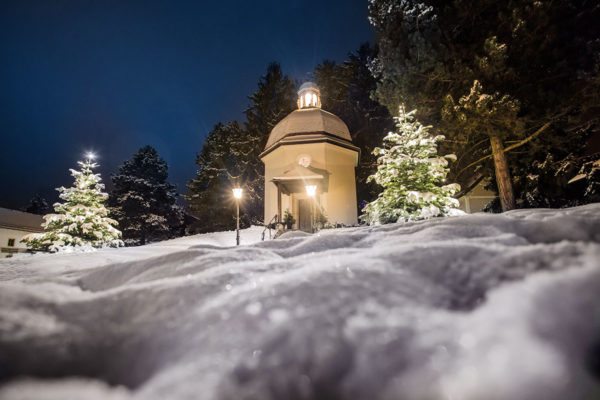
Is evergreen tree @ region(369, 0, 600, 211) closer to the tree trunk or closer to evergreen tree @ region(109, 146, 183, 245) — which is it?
the tree trunk

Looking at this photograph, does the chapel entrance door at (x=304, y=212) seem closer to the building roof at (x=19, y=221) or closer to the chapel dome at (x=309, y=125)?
the chapel dome at (x=309, y=125)

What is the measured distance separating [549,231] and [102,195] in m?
14.9

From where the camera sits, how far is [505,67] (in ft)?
28.6

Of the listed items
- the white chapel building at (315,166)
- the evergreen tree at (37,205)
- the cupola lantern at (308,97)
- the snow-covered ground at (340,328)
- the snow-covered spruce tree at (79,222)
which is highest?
the cupola lantern at (308,97)

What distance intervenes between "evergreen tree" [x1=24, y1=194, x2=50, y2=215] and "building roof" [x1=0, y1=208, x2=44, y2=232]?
19617mm

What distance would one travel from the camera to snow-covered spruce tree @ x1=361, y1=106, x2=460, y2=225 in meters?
8.19

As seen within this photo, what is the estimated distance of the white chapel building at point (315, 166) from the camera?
15.9 metres

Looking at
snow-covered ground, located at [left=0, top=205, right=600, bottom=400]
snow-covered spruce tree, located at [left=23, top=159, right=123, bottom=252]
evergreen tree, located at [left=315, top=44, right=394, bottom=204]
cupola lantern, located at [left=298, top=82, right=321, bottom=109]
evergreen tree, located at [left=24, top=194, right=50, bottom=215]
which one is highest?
evergreen tree, located at [left=315, top=44, right=394, bottom=204]

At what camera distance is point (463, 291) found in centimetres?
138

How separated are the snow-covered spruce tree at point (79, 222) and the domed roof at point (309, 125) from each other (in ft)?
31.3

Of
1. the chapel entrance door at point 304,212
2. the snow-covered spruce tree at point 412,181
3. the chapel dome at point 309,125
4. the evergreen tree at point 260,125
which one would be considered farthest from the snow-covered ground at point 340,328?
the evergreen tree at point 260,125

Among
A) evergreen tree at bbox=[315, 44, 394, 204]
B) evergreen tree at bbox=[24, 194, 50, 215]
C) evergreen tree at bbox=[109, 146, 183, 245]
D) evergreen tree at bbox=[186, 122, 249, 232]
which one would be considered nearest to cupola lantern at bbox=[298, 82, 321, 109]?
evergreen tree at bbox=[315, 44, 394, 204]

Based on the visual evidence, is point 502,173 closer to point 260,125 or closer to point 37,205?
point 260,125

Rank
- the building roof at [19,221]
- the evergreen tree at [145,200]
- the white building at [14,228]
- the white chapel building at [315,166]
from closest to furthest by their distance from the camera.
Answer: the white chapel building at [315,166] → the white building at [14,228] → the building roof at [19,221] → the evergreen tree at [145,200]
